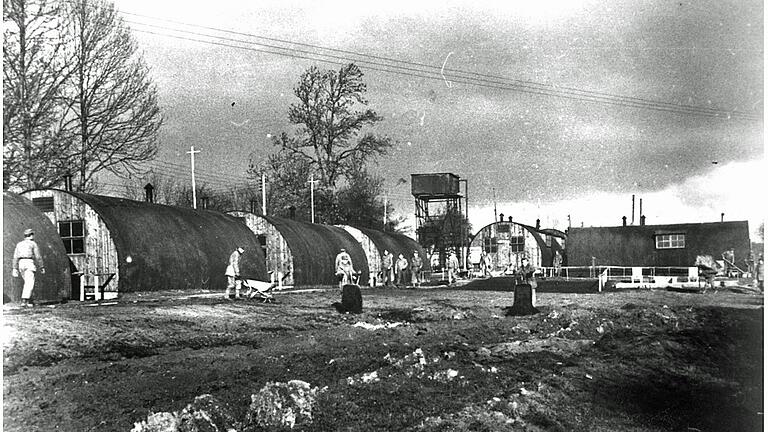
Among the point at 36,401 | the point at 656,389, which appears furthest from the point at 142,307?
the point at 656,389

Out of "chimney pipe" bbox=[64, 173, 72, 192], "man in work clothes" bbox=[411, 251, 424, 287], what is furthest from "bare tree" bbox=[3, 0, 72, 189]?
"man in work clothes" bbox=[411, 251, 424, 287]

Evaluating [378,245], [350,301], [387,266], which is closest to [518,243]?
[387,266]

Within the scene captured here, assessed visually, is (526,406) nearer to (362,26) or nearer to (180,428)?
(180,428)

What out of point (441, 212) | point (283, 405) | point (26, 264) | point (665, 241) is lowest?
point (283, 405)

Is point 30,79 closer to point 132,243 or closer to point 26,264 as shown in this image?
point 26,264

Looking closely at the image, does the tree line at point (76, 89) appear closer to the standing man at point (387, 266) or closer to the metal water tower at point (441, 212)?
the metal water tower at point (441, 212)

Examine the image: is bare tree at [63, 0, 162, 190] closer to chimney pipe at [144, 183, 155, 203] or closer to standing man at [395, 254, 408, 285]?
chimney pipe at [144, 183, 155, 203]

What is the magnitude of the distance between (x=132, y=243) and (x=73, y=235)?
1625 millimetres

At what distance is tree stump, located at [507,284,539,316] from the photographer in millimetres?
10383

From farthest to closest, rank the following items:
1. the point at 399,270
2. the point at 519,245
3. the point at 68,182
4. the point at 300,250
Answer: the point at 519,245
the point at 300,250
the point at 399,270
the point at 68,182

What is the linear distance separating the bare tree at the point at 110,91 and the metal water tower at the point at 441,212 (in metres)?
4.04

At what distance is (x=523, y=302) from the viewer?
1047cm

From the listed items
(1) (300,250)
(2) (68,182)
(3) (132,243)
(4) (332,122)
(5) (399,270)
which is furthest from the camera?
(1) (300,250)

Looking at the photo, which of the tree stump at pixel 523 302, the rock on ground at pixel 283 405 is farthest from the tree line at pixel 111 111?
the rock on ground at pixel 283 405
